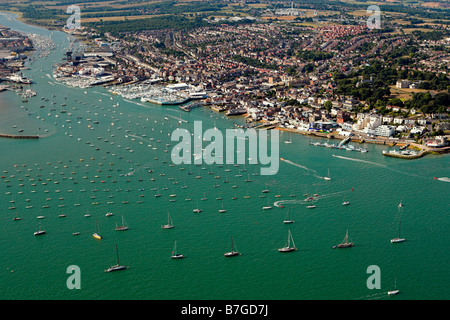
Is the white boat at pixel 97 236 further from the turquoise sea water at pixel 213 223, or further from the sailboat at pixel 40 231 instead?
the sailboat at pixel 40 231

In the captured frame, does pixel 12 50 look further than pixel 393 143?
Yes

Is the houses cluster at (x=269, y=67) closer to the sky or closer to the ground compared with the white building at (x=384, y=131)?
closer to the sky

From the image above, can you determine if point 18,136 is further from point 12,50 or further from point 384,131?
point 12,50

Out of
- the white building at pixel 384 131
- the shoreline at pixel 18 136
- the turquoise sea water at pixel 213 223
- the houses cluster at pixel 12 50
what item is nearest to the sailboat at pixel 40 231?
the turquoise sea water at pixel 213 223

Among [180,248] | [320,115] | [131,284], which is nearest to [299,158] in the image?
[320,115]

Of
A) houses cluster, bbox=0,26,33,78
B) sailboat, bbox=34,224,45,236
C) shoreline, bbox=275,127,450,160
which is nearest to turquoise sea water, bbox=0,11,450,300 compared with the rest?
sailboat, bbox=34,224,45,236

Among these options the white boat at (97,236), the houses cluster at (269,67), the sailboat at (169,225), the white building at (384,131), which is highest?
the houses cluster at (269,67)

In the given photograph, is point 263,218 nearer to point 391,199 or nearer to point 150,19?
point 391,199

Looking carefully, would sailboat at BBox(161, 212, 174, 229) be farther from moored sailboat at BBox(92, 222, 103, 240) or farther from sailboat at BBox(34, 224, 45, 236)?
sailboat at BBox(34, 224, 45, 236)

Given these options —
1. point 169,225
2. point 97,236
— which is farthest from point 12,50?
point 169,225
